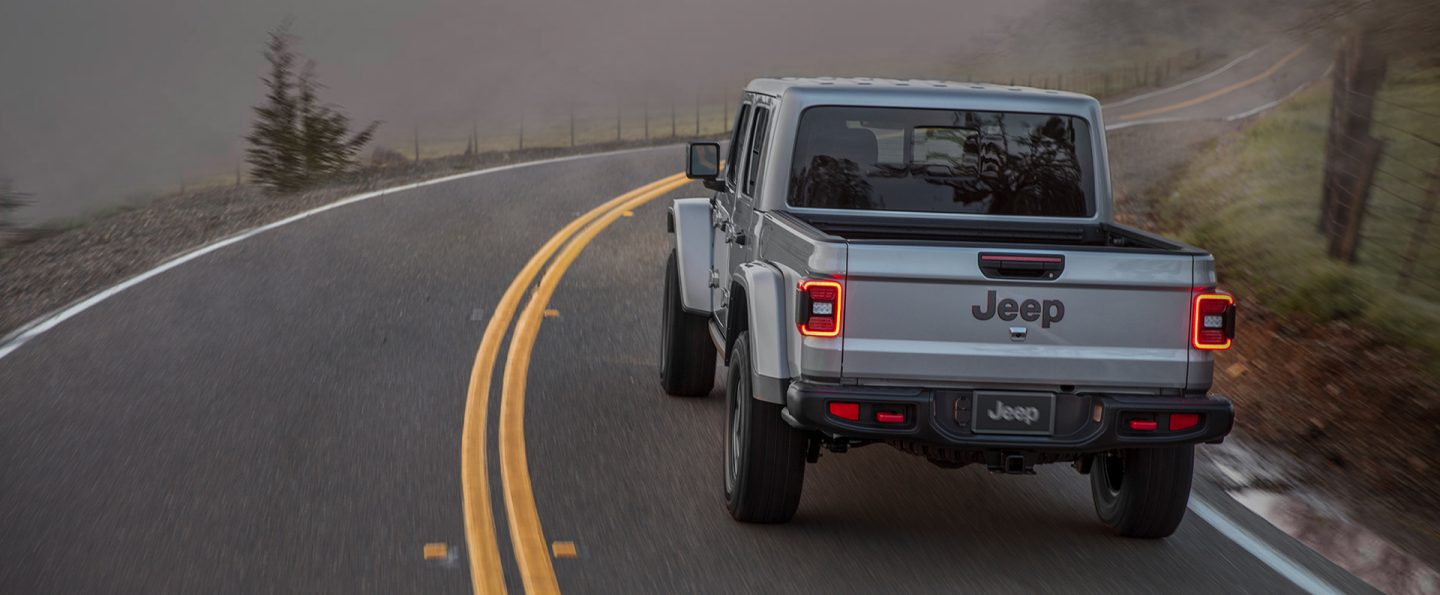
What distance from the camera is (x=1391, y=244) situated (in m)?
14.9

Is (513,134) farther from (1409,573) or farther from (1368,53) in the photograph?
(1409,573)

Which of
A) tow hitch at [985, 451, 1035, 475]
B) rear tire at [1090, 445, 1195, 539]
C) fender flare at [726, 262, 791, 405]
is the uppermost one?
fender flare at [726, 262, 791, 405]

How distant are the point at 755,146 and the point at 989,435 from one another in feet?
8.66

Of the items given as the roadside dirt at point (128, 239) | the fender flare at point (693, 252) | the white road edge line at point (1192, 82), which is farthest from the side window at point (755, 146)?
the white road edge line at point (1192, 82)

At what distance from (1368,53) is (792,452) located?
33.8 feet

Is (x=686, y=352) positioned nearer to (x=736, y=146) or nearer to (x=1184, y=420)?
(x=736, y=146)

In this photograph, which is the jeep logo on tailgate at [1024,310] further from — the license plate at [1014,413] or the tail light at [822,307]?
the tail light at [822,307]

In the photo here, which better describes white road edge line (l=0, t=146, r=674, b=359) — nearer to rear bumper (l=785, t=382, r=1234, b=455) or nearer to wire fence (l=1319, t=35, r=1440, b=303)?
rear bumper (l=785, t=382, r=1234, b=455)

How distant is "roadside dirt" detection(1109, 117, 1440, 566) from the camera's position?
746 cm

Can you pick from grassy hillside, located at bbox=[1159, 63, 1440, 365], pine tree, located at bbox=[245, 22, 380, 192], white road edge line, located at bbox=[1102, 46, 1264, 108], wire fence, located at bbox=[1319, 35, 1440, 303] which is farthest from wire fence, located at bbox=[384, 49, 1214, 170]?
wire fence, located at bbox=[1319, 35, 1440, 303]

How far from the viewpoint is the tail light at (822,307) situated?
5.72 metres

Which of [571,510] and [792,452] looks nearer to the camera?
[792,452]

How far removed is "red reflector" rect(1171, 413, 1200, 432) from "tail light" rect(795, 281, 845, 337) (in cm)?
142

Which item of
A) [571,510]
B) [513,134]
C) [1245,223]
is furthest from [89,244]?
[513,134]
